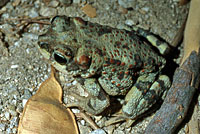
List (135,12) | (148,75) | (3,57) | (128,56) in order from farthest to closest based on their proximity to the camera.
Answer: (135,12) → (3,57) → (148,75) → (128,56)

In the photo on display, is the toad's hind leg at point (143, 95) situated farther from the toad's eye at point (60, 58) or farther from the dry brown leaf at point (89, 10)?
the dry brown leaf at point (89, 10)

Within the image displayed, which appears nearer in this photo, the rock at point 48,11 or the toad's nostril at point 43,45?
the toad's nostril at point 43,45

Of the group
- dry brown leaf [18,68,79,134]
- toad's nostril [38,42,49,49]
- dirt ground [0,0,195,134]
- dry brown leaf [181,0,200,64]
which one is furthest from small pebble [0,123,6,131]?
dry brown leaf [181,0,200,64]

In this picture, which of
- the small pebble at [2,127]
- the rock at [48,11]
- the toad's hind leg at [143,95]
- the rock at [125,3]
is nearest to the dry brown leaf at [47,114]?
the small pebble at [2,127]

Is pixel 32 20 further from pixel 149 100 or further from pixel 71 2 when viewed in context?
pixel 149 100

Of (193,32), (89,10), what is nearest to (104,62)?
(89,10)

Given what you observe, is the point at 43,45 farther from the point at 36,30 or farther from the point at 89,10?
the point at 89,10

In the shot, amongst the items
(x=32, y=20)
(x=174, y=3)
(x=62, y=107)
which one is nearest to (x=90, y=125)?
(x=62, y=107)

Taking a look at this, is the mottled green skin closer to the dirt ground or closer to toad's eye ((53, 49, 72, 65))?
toad's eye ((53, 49, 72, 65))
